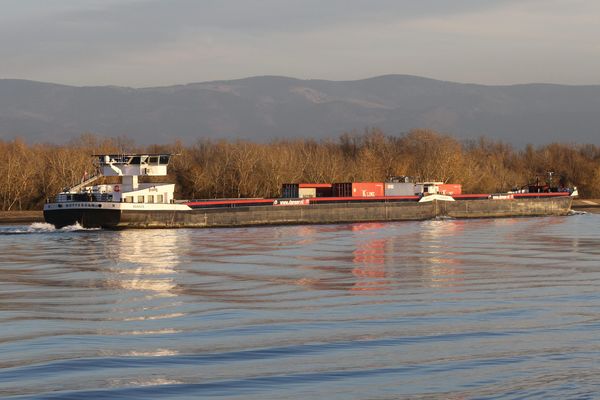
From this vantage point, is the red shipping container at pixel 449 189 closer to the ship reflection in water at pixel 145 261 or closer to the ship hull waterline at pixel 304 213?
the ship hull waterline at pixel 304 213

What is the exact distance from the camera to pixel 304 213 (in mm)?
87812

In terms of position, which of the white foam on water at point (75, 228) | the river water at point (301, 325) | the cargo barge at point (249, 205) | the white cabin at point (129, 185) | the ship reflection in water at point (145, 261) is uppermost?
the white cabin at point (129, 185)

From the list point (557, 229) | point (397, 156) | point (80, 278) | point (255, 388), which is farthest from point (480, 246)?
point (397, 156)

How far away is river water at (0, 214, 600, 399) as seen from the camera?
62.0 feet

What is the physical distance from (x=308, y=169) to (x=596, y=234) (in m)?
68.4

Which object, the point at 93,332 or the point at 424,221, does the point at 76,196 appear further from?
the point at 93,332

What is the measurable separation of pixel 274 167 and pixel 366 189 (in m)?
29.6

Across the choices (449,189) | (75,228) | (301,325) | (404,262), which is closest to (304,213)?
(75,228)

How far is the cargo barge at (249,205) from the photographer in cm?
7381

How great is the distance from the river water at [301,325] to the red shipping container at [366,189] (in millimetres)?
44256

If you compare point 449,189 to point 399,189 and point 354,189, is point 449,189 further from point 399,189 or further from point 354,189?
point 354,189

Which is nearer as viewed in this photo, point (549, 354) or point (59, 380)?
point (59, 380)

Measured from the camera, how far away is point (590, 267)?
41.7 meters

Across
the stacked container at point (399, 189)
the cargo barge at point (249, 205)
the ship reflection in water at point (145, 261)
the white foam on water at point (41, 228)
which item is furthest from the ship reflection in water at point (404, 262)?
A: the stacked container at point (399, 189)
